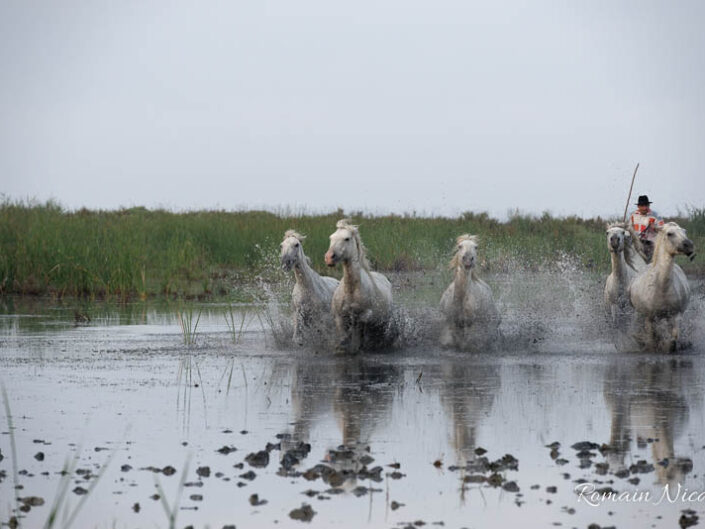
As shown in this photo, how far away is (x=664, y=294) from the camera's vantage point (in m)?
14.1

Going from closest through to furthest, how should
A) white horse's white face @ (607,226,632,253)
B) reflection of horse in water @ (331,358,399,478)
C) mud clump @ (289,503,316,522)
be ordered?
mud clump @ (289,503,316,522) < reflection of horse in water @ (331,358,399,478) < white horse's white face @ (607,226,632,253)

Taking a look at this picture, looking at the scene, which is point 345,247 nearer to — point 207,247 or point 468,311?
point 468,311

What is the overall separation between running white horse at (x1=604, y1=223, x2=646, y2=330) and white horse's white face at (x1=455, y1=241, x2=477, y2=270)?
2.17 metres

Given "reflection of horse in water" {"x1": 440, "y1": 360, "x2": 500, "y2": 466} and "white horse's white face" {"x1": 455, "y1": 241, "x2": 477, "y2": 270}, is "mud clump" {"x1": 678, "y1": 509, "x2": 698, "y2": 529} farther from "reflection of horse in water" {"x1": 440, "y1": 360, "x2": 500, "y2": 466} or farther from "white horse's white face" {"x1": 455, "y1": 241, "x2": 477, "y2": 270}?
"white horse's white face" {"x1": 455, "y1": 241, "x2": 477, "y2": 270}

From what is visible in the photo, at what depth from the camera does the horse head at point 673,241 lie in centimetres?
1374

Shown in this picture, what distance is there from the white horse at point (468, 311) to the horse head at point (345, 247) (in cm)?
123

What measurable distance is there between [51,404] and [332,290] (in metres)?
6.08

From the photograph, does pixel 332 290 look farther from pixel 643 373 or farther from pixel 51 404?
pixel 51 404

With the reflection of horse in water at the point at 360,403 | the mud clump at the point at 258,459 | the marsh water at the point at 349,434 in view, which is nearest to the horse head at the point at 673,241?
the marsh water at the point at 349,434

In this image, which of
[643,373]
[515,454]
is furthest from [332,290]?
[515,454]

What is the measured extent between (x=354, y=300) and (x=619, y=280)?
4.05 meters

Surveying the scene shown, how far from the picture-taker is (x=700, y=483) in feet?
21.9

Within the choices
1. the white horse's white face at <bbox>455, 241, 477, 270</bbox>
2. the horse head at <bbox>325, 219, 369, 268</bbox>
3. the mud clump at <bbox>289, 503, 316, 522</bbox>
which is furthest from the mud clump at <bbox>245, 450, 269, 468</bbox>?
the white horse's white face at <bbox>455, 241, 477, 270</bbox>

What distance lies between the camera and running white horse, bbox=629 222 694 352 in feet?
46.1
